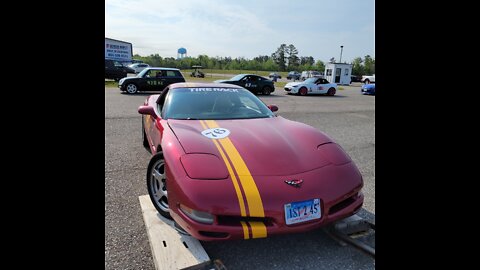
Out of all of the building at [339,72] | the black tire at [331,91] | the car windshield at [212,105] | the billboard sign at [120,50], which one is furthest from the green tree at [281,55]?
the car windshield at [212,105]

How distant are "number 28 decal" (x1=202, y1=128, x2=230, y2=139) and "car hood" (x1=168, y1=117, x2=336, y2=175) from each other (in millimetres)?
45

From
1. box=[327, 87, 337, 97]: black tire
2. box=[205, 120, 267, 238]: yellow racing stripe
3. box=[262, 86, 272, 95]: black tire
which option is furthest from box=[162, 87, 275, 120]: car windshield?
box=[327, 87, 337, 97]: black tire

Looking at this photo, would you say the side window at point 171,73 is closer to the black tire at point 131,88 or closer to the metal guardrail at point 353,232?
the black tire at point 131,88

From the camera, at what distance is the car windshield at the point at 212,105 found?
3244 mm

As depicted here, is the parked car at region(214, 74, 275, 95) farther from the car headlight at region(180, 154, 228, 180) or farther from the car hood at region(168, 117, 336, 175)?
the car headlight at region(180, 154, 228, 180)

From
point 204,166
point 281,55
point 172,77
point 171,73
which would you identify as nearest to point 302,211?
point 204,166

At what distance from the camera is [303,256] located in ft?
7.23

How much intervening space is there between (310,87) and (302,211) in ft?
52.8

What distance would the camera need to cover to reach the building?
32.9 metres

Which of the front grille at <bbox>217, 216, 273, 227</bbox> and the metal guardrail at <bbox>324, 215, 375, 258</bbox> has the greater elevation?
the front grille at <bbox>217, 216, 273, 227</bbox>

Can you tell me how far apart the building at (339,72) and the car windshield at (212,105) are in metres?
31.4
